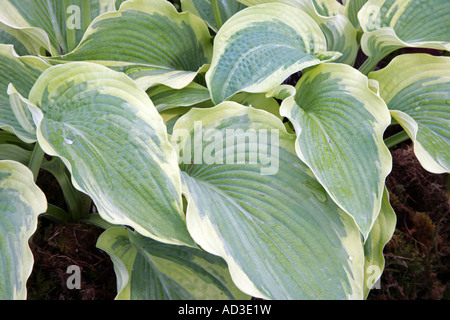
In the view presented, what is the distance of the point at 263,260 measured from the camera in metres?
0.70

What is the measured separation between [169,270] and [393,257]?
463mm

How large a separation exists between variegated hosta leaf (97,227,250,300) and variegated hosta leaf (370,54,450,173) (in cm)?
42

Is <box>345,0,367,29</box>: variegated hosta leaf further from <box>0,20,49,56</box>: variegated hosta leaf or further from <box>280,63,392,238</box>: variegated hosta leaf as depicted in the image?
<box>0,20,49,56</box>: variegated hosta leaf

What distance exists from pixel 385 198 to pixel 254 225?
27 centimetres

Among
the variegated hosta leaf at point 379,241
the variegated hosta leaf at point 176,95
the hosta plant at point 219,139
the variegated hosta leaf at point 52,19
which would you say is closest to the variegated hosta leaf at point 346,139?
the hosta plant at point 219,139

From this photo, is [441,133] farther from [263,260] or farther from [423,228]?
[263,260]

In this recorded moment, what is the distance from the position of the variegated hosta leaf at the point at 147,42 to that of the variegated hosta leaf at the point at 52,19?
101mm

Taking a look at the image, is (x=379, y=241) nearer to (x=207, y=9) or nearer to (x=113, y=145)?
(x=113, y=145)

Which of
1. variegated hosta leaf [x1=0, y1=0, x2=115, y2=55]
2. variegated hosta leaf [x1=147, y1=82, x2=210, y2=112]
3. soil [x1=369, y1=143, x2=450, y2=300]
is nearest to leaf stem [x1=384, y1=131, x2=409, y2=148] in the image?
soil [x1=369, y1=143, x2=450, y2=300]

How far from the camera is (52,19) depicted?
0.98 m

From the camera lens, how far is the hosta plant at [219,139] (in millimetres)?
672

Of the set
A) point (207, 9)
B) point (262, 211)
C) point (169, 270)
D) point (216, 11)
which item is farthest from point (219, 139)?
point (207, 9)

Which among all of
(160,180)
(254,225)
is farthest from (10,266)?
(254,225)

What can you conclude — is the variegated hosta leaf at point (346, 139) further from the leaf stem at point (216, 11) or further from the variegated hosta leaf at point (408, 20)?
the leaf stem at point (216, 11)
